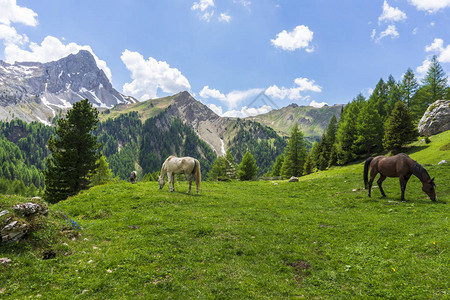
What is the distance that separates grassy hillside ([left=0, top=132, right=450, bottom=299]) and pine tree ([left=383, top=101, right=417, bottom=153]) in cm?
3542

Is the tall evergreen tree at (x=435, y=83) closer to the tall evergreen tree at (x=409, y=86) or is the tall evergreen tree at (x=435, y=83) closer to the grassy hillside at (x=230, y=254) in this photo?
the tall evergreen tree at (x=409, y=86)

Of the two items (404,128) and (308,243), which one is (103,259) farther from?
Answer: (404,128)

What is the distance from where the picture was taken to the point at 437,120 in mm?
48500

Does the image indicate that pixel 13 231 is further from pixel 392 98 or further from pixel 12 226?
pixel 392 98

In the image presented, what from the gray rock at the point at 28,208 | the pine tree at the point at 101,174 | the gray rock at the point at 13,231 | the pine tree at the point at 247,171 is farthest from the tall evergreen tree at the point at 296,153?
the gray rock at the point at 13,231

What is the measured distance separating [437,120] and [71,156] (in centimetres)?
7519

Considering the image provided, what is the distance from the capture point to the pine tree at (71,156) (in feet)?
103

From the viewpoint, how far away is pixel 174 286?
7.50 meters

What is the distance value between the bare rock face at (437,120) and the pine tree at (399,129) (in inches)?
325

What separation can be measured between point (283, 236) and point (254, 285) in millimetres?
5202

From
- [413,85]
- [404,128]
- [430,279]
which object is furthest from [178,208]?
[413,85]

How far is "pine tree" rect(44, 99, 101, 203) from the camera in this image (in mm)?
31297

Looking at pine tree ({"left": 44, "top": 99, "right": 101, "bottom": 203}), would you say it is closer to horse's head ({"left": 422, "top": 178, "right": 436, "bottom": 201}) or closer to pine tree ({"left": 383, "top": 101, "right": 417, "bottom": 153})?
horse's head ({"left": 422, "top": 178, "right": 436, "bottom": 201})

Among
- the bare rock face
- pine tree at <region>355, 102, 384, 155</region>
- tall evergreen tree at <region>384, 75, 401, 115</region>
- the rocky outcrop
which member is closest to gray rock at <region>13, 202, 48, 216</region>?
the rocky outcrop
